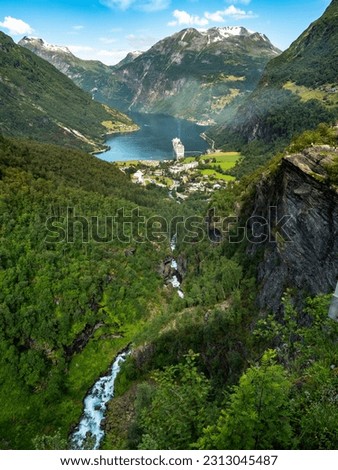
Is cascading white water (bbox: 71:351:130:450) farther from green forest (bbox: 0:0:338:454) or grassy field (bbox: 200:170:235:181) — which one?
grassy field (bbox: 200:170:235:181)

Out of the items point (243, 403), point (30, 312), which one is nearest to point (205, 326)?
point (30, 312)

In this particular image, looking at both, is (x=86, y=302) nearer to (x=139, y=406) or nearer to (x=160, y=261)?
(x=160, y=261)

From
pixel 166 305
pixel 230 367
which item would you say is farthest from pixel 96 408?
pixel 166 305

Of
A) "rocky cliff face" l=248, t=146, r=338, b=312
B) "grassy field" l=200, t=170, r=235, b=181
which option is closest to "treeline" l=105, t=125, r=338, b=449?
"rocky cliff face" l=248, t=146, r=338, b=312

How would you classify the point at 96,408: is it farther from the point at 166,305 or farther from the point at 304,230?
the point at 304,230

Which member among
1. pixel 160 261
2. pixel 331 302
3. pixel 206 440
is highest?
pixel 331 302
